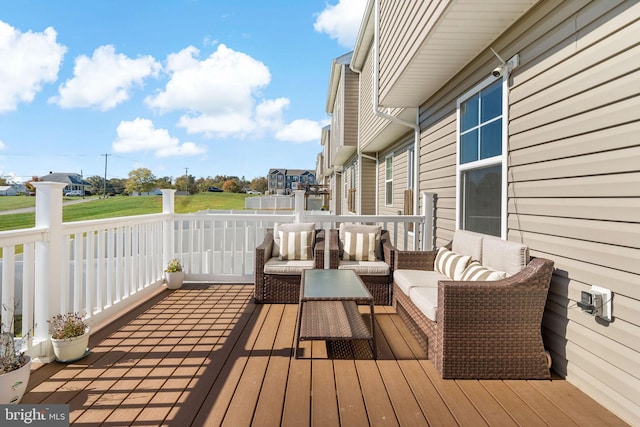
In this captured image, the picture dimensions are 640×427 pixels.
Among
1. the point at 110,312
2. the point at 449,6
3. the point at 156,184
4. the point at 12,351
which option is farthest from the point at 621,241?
the point at 156,184

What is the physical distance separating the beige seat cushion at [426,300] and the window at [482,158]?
3.04ft

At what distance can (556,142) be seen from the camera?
8.12 feet

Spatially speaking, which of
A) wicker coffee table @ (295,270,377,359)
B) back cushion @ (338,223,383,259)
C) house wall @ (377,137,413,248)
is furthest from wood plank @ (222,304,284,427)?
house wall @ (377,137,413,248)

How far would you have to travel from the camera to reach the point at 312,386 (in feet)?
7.54

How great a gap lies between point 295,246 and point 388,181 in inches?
183

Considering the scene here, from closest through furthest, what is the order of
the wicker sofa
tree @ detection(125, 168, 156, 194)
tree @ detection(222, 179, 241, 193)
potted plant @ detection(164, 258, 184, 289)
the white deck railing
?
the wicker sofa → the white deck railing → potted plant @ detection(164, 258, 184, 289) → tree @ detection(125, 168, 156, 194) → tree @ detection(222, 179, 241, 193)

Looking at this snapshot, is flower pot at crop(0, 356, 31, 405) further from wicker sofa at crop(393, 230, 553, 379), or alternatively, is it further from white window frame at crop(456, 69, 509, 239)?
white window frame at crop(456, 69, 509, 239)

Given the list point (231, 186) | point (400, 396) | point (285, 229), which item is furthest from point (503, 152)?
point (231, 186)

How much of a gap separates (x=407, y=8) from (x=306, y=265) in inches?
116

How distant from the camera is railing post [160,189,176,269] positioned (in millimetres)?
4902

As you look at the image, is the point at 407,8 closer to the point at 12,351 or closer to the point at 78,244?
the point at 78,244

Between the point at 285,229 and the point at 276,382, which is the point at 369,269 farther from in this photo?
the point at 276,382

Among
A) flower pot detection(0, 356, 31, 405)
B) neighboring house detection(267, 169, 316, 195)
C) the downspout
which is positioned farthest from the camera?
neighboring house detection(267, 169, 316, 195)

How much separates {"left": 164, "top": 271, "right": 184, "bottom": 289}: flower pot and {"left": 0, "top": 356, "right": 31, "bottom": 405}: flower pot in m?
2.70
